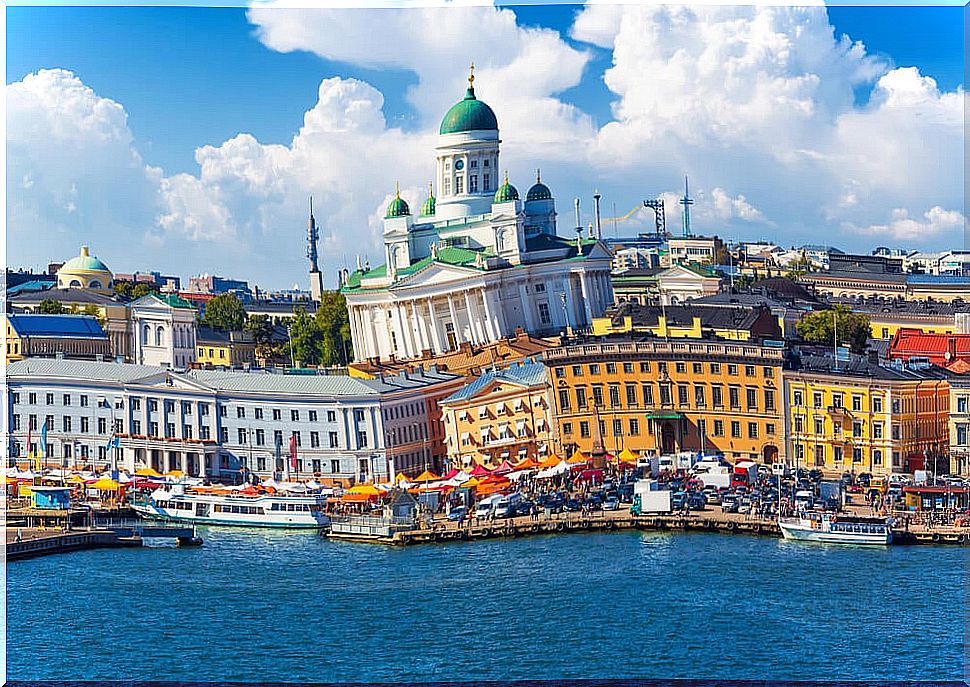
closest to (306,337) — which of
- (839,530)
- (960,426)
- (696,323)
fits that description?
(696,323)

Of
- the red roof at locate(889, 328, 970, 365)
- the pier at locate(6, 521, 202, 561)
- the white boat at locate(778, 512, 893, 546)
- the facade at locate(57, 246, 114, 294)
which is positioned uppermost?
the facade at locate(57, 246, 114, 294)

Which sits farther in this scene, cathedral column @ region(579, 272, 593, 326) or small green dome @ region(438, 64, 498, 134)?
cathedral column @ region(579, 272, 593, 326)

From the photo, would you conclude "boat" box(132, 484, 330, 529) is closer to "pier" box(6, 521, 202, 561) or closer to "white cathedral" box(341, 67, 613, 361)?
"pier" box(6, 521, 202, 561)

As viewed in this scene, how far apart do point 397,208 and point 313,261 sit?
1.90 metres

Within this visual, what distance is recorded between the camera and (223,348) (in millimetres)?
23188

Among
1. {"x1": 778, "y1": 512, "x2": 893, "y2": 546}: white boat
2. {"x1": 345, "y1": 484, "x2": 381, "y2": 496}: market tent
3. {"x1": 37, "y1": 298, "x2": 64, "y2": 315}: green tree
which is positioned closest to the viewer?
{"x1": 778, "y1": 512, "x2": 893, "y2": 546}: white boat

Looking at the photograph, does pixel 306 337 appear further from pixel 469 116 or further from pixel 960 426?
pixel 960 426

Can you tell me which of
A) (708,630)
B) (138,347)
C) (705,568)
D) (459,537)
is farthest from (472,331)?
(708,630)

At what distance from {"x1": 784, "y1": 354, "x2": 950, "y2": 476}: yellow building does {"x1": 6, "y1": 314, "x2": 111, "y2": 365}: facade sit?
271 inches

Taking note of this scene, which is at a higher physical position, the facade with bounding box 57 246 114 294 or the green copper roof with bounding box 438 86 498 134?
the green copper roof with bounding box 438 86 498 134

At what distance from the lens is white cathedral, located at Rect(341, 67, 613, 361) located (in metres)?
24.0

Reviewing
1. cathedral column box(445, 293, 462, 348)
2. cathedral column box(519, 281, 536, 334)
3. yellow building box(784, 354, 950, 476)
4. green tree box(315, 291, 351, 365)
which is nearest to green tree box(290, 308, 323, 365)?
green tree box(315, 291, 351, 365)

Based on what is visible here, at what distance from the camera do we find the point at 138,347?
22109 mm

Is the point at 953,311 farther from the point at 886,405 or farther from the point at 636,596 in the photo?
the point at 636,596
